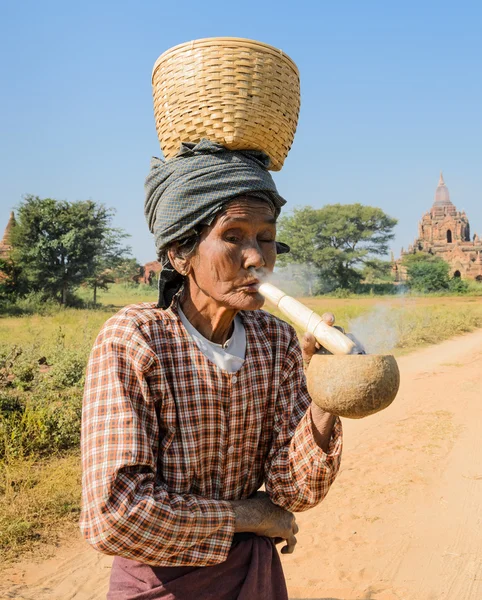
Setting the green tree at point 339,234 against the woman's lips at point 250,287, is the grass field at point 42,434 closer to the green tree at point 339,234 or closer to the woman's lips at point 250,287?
the woman's lips at point 250,287

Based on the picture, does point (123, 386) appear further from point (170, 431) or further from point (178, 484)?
point (178, 484)

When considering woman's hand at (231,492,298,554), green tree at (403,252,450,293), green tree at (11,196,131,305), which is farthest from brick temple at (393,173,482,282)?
woman's hand at (231,492,298,554)

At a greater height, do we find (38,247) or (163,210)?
(38,247)

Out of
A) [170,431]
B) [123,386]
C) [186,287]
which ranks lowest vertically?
[170,431]

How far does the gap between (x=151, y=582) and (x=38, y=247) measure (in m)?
22.5

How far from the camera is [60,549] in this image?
3514 mm

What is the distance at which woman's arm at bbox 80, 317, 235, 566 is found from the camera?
3.88ft

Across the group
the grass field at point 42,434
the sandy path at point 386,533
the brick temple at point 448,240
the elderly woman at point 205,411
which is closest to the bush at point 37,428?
the grass field at point 42,434

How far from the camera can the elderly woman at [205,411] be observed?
125cm

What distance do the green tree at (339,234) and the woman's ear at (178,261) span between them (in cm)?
3068

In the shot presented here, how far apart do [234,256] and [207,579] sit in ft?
2.65

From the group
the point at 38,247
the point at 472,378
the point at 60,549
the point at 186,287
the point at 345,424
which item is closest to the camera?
the point at 186,287

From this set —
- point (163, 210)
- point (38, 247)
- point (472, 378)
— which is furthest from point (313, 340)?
point (38, 247)

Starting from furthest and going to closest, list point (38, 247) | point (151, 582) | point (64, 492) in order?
point (38, 247)
point (64, 492)
point (151, 582)
